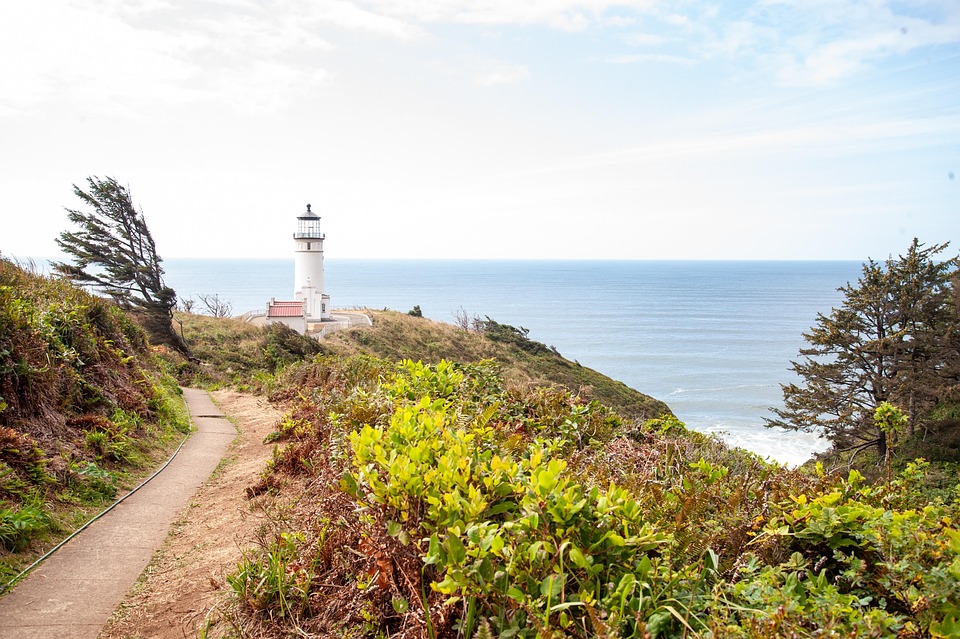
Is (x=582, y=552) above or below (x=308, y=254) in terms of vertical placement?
below

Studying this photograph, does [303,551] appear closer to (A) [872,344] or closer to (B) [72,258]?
(B) [72,258]

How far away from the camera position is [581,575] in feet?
7.16

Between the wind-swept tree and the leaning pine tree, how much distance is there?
26014mm

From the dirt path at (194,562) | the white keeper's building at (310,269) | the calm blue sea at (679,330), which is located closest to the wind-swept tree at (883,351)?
the calm blue sea at (679,330)

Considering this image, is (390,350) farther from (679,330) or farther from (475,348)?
(679,330)

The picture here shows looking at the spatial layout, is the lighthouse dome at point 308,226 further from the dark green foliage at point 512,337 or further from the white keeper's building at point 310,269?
the dark green foliage at point 512,337

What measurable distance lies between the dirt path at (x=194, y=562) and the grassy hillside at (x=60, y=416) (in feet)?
2.64

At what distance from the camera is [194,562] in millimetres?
4414

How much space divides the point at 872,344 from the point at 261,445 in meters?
25.1

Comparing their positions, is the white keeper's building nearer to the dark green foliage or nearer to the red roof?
the red roof

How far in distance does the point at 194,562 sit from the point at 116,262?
2163cm

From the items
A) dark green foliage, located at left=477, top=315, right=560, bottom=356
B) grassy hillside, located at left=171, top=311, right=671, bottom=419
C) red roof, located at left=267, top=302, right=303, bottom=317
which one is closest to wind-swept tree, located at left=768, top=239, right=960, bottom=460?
grassy hillside, located at left=171, top=311, right=671, bottom=419

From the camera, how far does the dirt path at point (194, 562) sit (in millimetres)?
3535

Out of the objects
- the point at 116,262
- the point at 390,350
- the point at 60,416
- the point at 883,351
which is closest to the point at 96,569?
the point at 60,416
